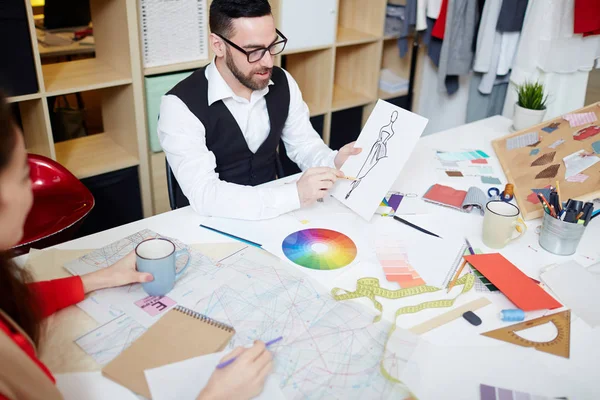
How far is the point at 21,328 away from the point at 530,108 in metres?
1.94

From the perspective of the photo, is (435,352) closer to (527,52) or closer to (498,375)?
(498,375)

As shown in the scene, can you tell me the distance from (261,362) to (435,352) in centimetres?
35

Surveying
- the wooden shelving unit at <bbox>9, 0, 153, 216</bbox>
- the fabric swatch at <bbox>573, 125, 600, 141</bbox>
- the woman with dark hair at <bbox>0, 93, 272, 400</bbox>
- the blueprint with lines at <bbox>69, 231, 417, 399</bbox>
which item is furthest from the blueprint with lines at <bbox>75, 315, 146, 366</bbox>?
the fabric swatch at <bbox>573, 125, 600, 141</bbox>

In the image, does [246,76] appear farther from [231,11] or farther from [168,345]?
[168,345]

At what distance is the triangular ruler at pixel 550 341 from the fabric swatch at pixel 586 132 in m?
0.87

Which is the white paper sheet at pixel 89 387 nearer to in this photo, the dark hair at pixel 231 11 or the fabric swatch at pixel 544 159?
the dark hair at pixel 231 11

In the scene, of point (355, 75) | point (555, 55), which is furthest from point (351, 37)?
point (555, 55)

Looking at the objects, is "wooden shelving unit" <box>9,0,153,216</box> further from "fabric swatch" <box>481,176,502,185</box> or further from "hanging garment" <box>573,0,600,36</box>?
"hanging garment" <box>573,0,600,36</box>

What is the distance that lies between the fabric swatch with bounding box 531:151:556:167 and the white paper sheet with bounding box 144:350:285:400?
1.23m

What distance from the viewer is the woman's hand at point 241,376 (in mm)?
890

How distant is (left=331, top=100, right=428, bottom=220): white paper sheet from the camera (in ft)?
4.86

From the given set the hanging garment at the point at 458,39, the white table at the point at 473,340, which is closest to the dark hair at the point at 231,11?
the white table at the point at 473,340

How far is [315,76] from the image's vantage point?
3172 mm

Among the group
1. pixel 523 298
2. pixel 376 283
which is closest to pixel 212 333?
pixel 376 283
